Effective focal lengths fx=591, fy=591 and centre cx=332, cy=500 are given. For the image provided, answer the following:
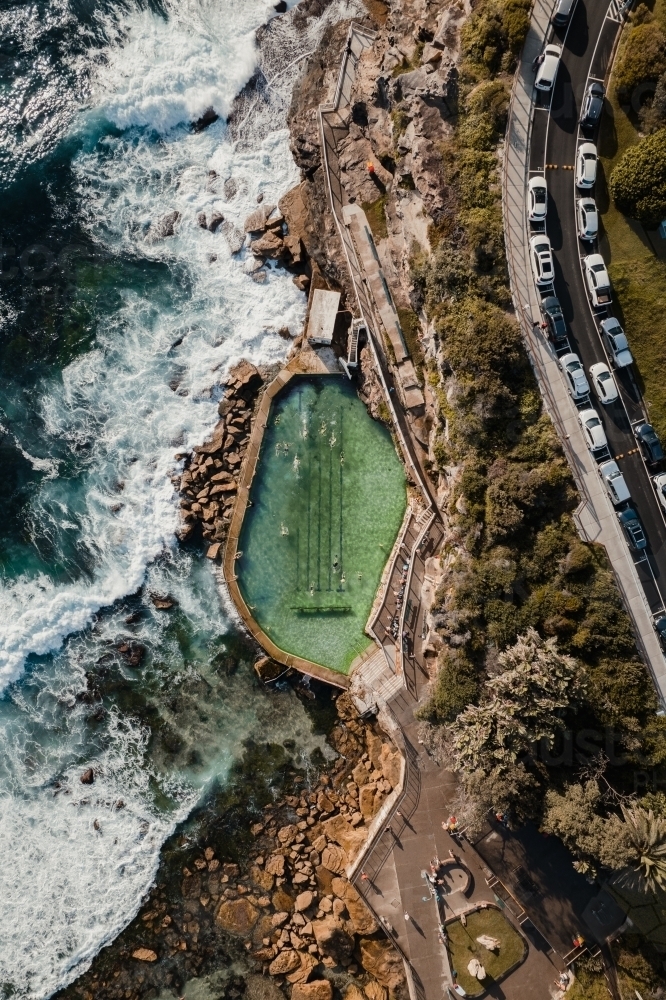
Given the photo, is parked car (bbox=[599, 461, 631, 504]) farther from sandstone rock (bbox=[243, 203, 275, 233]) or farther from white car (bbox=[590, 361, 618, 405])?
sandstone rock (bbox=[243, 203, 275, 233])

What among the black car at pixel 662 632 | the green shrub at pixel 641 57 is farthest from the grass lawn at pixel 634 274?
the black car at pixel 662 632

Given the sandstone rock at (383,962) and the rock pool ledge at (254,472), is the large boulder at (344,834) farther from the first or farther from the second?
the rock pool ledge at (254,472)

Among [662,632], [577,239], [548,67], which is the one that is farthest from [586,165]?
[662,632]

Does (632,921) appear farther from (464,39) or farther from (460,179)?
(464,39)

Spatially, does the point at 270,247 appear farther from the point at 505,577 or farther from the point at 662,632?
the point at 662,632

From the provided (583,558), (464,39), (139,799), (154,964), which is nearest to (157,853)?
(139,799)

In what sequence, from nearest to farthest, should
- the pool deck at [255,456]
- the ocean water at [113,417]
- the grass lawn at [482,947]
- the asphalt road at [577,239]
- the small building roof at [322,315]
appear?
the asphalt road at [577,239] → the grass lawn at [482,947] → the small building roof at [322,315] → the pool deck at [255,456] → the ocean water at [113,417]
